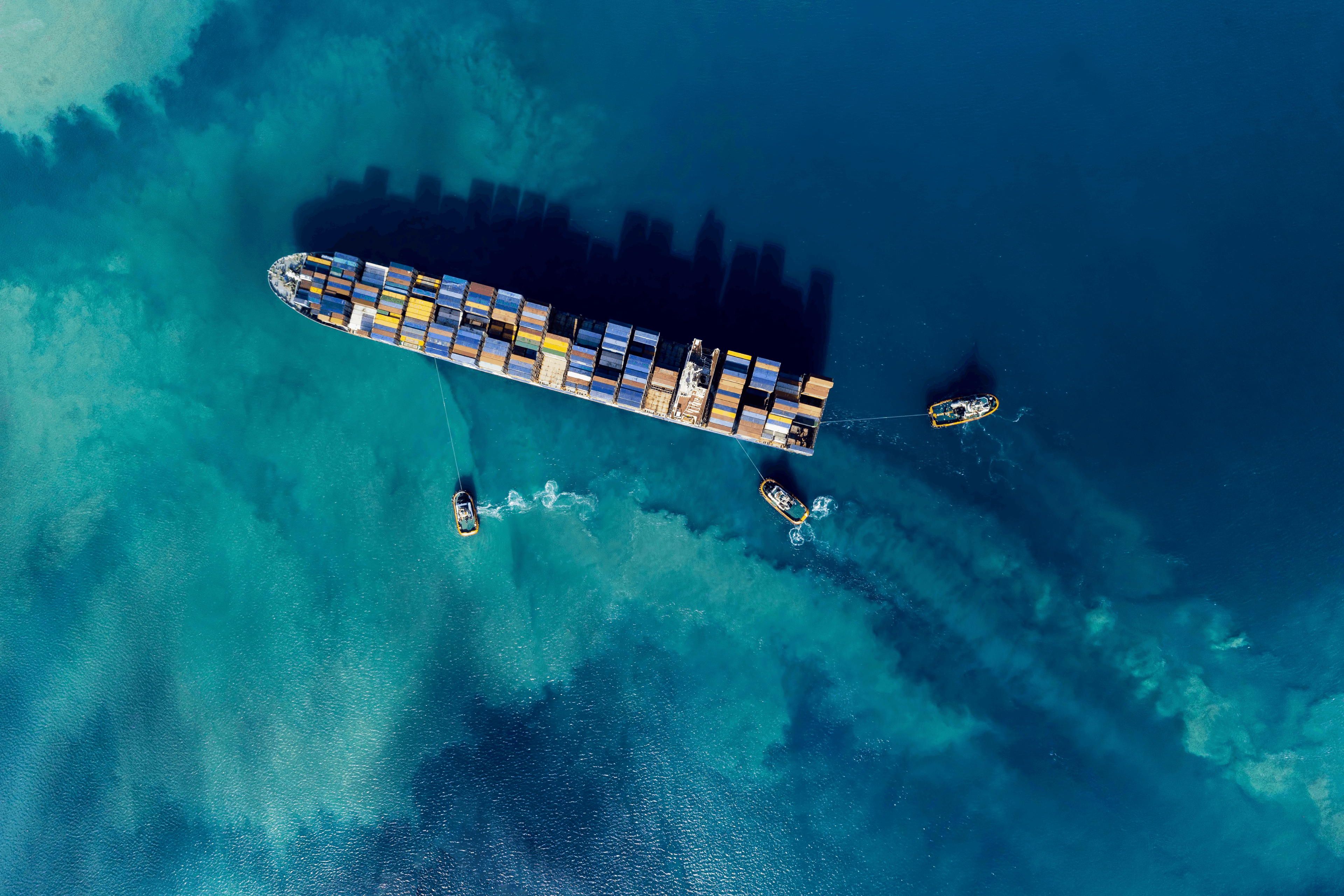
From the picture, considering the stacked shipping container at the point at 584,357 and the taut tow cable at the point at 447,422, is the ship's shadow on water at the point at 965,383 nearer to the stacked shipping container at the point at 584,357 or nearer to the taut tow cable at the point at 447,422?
the stacked shipping container at the point at 584,357

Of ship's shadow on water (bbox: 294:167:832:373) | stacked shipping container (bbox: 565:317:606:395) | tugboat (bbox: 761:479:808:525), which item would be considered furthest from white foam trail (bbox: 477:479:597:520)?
ship's shadow on water (bbox: 294:167:832:373)

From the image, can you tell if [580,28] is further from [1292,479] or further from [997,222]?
[1292,479]

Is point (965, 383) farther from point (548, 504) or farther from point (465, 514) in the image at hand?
point (465, 514)

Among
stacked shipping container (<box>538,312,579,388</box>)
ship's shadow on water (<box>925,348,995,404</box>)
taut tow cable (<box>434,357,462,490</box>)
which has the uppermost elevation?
ship's shadow on water (<box>925,348,995,404</box>)

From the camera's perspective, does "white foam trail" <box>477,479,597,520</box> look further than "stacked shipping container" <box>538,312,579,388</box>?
Yes

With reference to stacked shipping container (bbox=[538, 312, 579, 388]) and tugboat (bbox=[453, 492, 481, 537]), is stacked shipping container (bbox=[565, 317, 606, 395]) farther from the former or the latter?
tugboat (bbox=[453, 492, 481, 537])

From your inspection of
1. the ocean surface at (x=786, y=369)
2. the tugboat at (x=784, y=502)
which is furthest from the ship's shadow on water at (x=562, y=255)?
the tugboat at (x=784, y=502)

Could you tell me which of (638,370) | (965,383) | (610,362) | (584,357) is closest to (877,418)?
(965,383)
